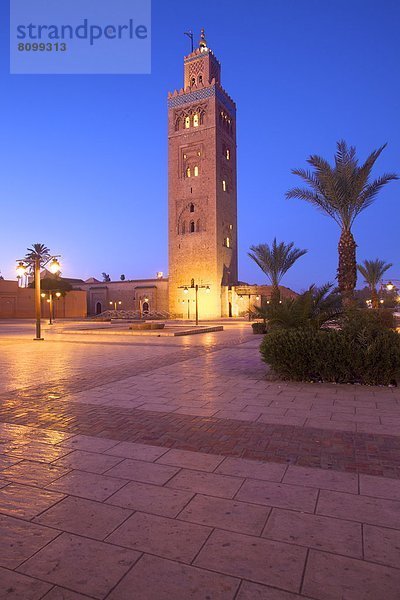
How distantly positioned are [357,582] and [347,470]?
140cm

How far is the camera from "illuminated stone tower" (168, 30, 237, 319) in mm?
46719

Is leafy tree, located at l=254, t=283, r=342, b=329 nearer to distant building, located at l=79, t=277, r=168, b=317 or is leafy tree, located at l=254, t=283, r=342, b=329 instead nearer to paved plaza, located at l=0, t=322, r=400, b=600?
paved plaza, located at l=0, t=322, r=400, b=600

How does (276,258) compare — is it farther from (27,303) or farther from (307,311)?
(27,303)

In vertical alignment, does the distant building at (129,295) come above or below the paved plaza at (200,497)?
above

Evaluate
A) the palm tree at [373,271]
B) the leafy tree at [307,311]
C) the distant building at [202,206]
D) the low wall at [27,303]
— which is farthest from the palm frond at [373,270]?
the low wall at [27,303]

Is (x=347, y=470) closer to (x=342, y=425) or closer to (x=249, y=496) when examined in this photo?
(x=249, y=496)

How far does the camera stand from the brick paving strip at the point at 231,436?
11.4ft

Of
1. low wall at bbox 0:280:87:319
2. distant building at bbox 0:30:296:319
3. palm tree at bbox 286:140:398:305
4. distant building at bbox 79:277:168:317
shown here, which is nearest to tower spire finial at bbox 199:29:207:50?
distant building at bbox 0:30:296:319

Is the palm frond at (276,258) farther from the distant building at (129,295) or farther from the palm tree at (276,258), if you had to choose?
the distant building at (129,295)

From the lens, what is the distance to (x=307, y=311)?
26.8 feet

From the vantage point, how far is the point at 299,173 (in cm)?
1584

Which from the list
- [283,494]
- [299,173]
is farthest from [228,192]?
[283,494]

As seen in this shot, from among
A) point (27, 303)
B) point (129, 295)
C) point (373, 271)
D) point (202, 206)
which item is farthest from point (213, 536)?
point (129, 295)

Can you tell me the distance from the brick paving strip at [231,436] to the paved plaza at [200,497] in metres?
0.02
